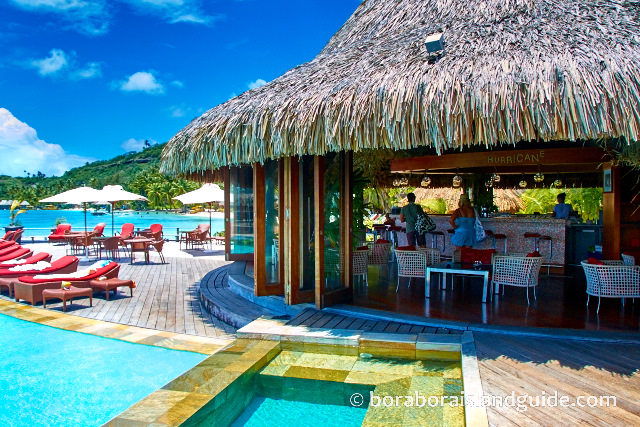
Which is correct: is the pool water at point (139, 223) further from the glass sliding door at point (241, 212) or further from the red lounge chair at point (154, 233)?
the glass sliding door at point (241, 212)

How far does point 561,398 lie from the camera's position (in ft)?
9.31

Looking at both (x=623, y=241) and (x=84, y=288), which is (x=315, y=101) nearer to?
(x=84, y=288)

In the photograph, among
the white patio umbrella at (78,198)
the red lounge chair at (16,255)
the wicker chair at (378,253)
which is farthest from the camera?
the white patio umbrella at (78,198)

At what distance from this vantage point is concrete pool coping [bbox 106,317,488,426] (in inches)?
113

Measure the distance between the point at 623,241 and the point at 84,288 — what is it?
8.37 m

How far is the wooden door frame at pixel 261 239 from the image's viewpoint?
5531mm

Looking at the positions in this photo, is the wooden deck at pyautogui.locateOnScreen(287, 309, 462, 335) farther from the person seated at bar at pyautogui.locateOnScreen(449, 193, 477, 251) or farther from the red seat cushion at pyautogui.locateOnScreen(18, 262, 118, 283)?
the red seat cushion at pyautogui.locateOnScreen(18, 262, 118, 283)

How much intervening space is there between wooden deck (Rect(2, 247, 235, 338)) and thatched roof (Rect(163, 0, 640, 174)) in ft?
6.44

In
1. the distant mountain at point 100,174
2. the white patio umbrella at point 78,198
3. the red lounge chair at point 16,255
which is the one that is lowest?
the red lounge chair at point 16,255

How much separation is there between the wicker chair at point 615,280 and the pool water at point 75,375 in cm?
428

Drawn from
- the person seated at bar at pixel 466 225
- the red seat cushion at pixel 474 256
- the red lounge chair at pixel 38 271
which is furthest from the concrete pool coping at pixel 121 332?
the person seated at bar at pixel 466 225

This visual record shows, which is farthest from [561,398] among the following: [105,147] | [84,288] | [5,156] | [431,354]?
[5,156]

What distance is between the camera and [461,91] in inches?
159

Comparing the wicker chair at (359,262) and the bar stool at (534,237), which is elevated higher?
the bar stool at (534,237)
